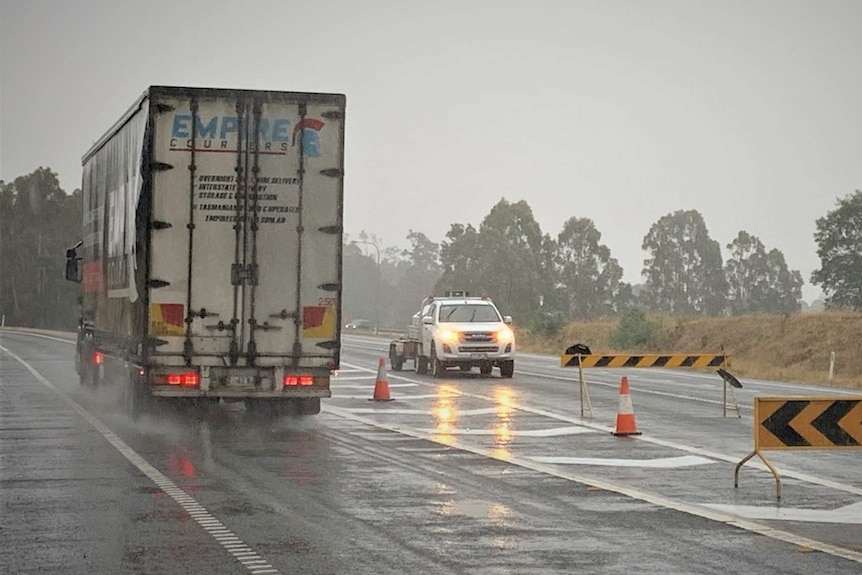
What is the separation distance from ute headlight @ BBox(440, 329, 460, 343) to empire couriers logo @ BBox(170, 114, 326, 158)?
15.1m

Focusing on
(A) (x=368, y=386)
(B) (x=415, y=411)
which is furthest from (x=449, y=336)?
(B) (x=415, y=411)

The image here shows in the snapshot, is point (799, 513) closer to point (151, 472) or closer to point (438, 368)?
point (151, 472)

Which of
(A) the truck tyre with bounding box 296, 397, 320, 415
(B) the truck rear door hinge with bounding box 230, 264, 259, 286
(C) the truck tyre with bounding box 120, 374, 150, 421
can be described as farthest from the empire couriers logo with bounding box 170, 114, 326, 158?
(A) the truck tyre with bounding box 296, 397, 320, 415

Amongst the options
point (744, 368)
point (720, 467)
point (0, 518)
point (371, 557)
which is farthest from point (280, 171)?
point (744, 368)

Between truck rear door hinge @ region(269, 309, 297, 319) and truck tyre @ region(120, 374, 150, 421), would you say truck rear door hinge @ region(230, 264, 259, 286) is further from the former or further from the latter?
truck tyre @ region(120, 374, 150, 421)

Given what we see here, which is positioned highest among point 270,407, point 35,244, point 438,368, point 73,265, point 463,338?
point 35,244

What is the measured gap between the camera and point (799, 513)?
11836mm

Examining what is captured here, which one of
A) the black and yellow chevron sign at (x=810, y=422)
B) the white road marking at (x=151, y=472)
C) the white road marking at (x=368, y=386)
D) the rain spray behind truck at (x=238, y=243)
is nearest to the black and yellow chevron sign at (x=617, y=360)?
the rain spray behind truck at (x=238, y=243)

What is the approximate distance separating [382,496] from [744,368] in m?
31.5

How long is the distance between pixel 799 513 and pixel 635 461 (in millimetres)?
4147

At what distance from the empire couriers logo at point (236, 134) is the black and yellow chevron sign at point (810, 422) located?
26.4ft

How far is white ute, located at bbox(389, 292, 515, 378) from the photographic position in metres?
33.6

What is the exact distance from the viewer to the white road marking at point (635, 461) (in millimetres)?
15516

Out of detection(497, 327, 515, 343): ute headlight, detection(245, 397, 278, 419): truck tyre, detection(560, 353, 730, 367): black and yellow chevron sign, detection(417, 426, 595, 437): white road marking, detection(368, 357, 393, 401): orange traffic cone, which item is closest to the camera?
detection(417, 426, 595, 437): white road marking
